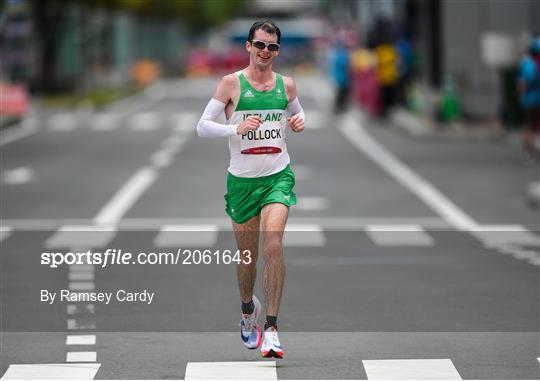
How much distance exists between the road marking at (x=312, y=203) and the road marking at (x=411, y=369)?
10.4 m

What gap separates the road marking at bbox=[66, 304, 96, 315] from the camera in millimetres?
11698

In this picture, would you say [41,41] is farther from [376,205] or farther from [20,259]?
[20,259]

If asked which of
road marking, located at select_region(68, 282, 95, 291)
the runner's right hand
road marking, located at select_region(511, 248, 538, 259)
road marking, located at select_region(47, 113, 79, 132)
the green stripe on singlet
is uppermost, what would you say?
the green stripe on singlet

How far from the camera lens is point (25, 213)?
1964cm

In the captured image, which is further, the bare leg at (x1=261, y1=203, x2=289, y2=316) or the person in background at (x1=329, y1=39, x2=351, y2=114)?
the person in background at (x1=329, y1=39, x2=351, y2=114)

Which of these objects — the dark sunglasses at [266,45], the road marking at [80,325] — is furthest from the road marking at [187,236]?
the dark sunglasses at [266,45]

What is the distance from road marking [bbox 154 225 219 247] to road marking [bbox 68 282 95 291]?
2648mm

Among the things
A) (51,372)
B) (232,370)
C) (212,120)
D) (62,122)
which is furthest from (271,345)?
(62,122)

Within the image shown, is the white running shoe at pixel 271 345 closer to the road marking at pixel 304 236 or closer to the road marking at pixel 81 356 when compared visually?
the road marking at pixel 81 356

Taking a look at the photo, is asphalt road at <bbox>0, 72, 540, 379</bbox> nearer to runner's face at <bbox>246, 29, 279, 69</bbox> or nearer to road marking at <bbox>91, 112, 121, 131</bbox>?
runner's face at <bbox>246, 29, 279, 69</bbox>

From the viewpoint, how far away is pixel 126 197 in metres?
21.7

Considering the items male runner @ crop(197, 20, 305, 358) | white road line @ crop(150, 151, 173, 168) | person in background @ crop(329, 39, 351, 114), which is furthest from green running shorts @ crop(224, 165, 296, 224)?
person in background @ crop(329, 39, 351, 114)

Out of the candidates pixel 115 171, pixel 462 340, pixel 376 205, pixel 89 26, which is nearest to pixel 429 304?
pixel 462 340

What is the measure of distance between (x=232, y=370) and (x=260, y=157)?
129cm
